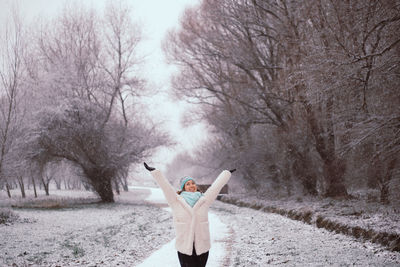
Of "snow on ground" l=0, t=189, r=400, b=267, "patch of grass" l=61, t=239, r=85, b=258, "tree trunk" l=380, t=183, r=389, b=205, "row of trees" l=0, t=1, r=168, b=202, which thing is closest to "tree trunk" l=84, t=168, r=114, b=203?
"row of trees" l=0, t=1, r=168, b=202

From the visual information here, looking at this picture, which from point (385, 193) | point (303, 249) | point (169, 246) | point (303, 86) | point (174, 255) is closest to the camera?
point (303, 249)

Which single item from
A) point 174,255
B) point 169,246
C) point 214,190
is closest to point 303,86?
point 169,246

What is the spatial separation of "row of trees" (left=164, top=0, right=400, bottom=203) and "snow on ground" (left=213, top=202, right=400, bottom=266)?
2133mm

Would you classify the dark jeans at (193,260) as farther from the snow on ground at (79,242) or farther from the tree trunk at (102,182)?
the tree trunk at (102,182)

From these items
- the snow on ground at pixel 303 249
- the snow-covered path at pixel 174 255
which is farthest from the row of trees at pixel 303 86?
the snow-covered path at pixel 174 255

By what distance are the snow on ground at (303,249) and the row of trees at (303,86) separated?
213cm

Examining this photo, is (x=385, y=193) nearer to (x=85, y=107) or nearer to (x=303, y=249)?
(x=303, y=249)

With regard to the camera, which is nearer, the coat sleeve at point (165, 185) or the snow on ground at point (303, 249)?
the coat sleeve at point (165, 185)

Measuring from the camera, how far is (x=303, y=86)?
50.1 feet

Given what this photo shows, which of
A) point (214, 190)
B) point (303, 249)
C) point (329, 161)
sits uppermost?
point (214, 190)

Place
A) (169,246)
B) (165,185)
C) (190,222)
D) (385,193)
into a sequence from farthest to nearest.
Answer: (385,193) < (169,246) < (190,222) < (165,185)

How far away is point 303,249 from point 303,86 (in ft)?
28.6

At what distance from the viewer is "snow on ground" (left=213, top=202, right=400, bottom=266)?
22.4 ft

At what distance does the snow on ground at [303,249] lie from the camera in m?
6.83
